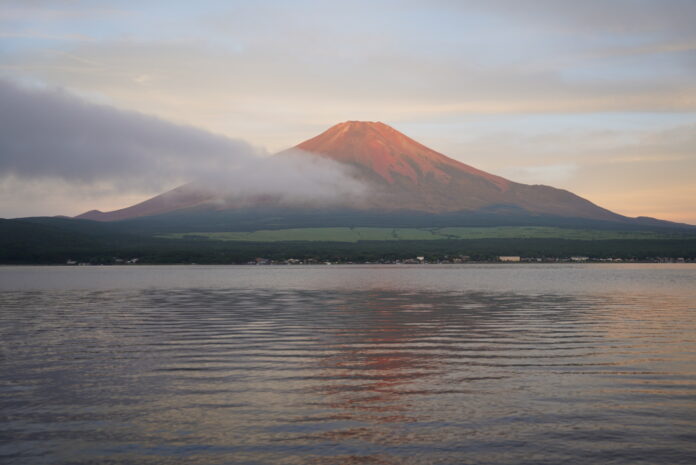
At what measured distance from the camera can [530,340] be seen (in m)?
30.5

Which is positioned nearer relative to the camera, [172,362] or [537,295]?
[172,362]

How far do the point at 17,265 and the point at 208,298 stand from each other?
137 metres

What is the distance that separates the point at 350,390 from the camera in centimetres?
1992

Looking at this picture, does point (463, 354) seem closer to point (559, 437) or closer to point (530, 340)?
point (530, 340)

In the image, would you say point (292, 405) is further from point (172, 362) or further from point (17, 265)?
point (17, 265)

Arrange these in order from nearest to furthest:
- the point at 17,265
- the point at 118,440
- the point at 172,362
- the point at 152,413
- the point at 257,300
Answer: the point at 118,440, the point at 152,413, the point at 172,362, the point at 257,300, the point at 17,265

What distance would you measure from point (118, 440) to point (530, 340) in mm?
20384

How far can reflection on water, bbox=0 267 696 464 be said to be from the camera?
47.8 feet

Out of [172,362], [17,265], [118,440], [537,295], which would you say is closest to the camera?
[118,440]

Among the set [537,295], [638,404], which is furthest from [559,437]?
[537,295]

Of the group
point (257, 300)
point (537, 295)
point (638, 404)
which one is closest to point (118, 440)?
point (638, 404)

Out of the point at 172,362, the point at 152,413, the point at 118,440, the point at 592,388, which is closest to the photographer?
the point at 118,440

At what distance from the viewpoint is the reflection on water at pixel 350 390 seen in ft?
47.8

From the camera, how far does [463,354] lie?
26.5 metres
